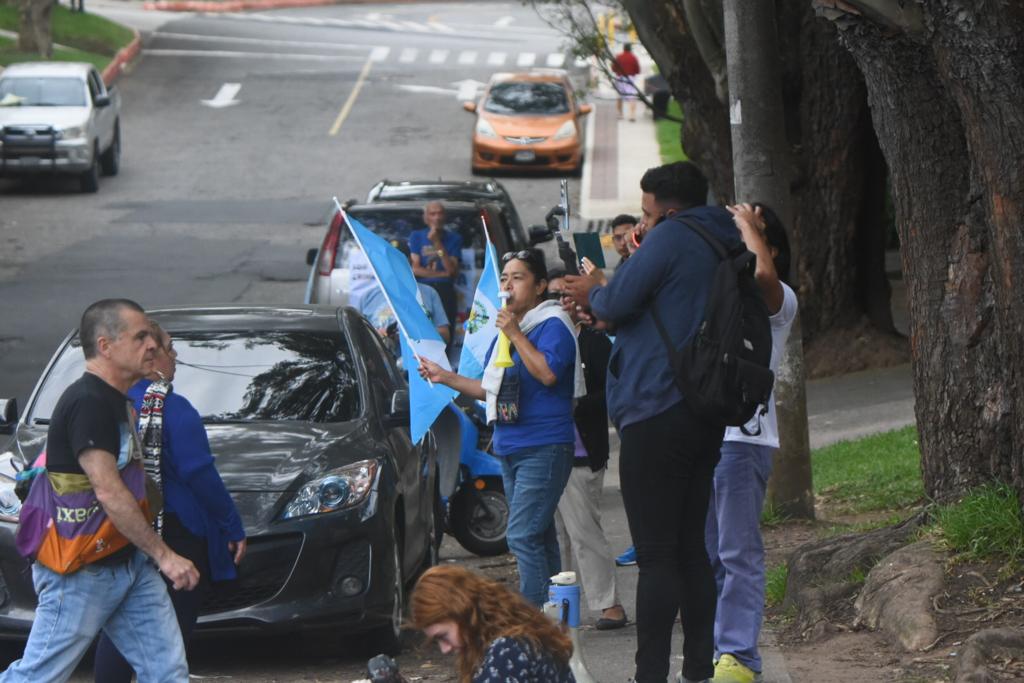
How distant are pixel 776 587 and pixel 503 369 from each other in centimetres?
211

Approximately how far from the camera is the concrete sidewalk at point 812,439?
7.25m

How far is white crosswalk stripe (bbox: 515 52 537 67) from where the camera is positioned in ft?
148

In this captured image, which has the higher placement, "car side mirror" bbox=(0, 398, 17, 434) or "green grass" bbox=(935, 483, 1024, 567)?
"car side mirror" bbox=(0, 398, 17, 434)

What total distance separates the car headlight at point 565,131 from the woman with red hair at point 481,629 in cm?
2603

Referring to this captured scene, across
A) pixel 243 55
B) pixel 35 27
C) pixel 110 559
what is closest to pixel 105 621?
pixel 110 559

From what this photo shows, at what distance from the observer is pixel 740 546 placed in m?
6.61

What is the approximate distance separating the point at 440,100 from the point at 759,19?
1165 inches

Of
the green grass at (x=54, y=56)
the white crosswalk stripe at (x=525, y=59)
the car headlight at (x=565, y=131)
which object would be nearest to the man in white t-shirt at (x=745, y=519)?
the car headlight at (x=565, y=131)

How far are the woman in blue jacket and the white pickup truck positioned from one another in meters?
22.1

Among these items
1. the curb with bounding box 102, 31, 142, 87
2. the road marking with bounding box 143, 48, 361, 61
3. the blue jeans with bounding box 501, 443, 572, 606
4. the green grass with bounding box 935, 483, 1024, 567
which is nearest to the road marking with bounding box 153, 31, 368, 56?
the road marking with bounding box 143, 48, 361, 61

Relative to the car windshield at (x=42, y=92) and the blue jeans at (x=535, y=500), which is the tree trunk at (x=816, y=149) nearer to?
the blue jeans at (x=535, y=500)

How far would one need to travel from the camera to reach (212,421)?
27.6ft

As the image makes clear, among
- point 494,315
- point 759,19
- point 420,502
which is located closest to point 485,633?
point 494,315

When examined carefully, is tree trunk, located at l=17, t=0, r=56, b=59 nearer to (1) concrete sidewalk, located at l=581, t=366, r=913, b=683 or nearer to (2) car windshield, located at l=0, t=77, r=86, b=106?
(2) car windshield, located at l=0, t=77, r=86, b=106
